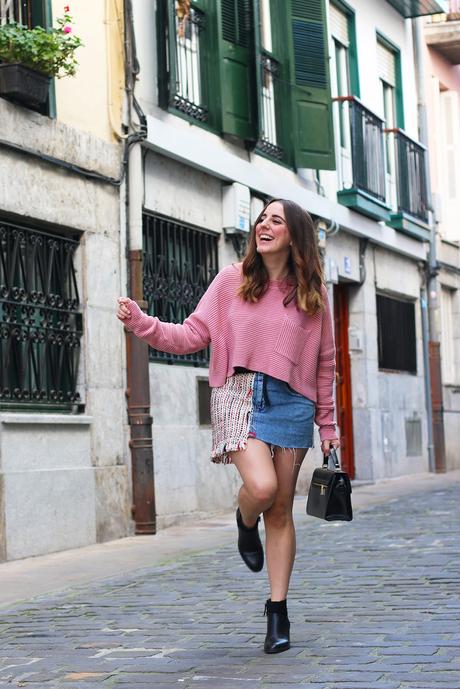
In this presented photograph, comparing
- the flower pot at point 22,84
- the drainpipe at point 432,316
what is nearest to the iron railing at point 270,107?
the flower pot at point 22,84

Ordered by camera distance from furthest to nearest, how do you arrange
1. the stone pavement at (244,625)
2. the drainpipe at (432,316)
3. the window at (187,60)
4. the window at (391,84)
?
the drainpipe at (432,316) → the window at (391,84) → the window at (187,60) → the stone pavement at (244,625)

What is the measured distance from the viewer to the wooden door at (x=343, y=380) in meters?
18.4

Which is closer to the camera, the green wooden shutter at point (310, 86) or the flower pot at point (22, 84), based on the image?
the flower pot at point (22, 84)

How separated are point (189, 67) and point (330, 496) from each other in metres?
8.71

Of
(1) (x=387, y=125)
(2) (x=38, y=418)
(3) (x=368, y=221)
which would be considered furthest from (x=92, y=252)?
(1) (x=387, y=125)

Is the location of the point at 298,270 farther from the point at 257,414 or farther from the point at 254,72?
the point at 254,72

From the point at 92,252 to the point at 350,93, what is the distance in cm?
825

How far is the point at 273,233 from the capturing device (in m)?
5.75

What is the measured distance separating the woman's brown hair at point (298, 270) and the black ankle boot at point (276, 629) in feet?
3.82

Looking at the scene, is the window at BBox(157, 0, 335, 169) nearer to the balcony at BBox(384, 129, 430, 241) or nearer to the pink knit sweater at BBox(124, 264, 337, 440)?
the balcony at BBox(384, 129, 430, 241)

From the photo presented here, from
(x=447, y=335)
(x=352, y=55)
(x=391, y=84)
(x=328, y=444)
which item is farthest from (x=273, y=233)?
(x=447, y=335)

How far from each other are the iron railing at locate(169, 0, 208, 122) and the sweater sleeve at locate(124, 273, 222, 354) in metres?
7.35

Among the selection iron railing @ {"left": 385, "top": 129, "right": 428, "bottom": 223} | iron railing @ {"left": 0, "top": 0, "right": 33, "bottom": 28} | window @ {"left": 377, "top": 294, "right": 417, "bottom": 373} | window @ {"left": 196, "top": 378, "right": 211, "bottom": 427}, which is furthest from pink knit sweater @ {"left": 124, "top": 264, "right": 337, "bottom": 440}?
iron railing @ {"left": 385, "top": 129, "right": 428, "bottom": 223}

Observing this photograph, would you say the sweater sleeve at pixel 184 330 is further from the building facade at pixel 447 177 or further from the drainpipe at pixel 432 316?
the building facade at pixel 447 177
